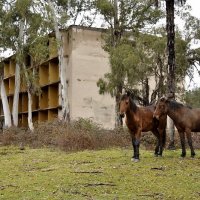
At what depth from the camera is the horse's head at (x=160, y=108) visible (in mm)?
13586

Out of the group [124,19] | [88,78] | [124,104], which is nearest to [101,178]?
[124,104]

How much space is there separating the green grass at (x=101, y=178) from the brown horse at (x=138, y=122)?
581 millimetres

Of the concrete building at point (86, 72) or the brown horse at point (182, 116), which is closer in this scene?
the brown horse at point (182, 116)

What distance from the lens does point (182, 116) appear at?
13.9 metres

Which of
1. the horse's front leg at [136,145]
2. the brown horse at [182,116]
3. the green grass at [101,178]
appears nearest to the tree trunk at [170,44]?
the brown horse at [182,116]

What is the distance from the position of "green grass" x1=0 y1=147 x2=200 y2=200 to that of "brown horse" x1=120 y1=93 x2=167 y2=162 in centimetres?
58

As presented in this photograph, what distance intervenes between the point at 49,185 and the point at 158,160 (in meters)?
4.43

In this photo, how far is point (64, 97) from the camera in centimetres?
3027

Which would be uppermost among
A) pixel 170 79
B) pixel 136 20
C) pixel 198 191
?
pixel 136 20

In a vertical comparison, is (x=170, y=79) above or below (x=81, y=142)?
above

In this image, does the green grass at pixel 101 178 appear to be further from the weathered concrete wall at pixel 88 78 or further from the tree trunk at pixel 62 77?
the weathered concrete wall at pixel 88 78

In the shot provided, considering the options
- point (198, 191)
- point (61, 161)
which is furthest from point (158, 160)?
point (198, 191)

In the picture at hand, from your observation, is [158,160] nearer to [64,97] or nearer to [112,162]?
[112,162]

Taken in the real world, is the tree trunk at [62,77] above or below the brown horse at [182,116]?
above
